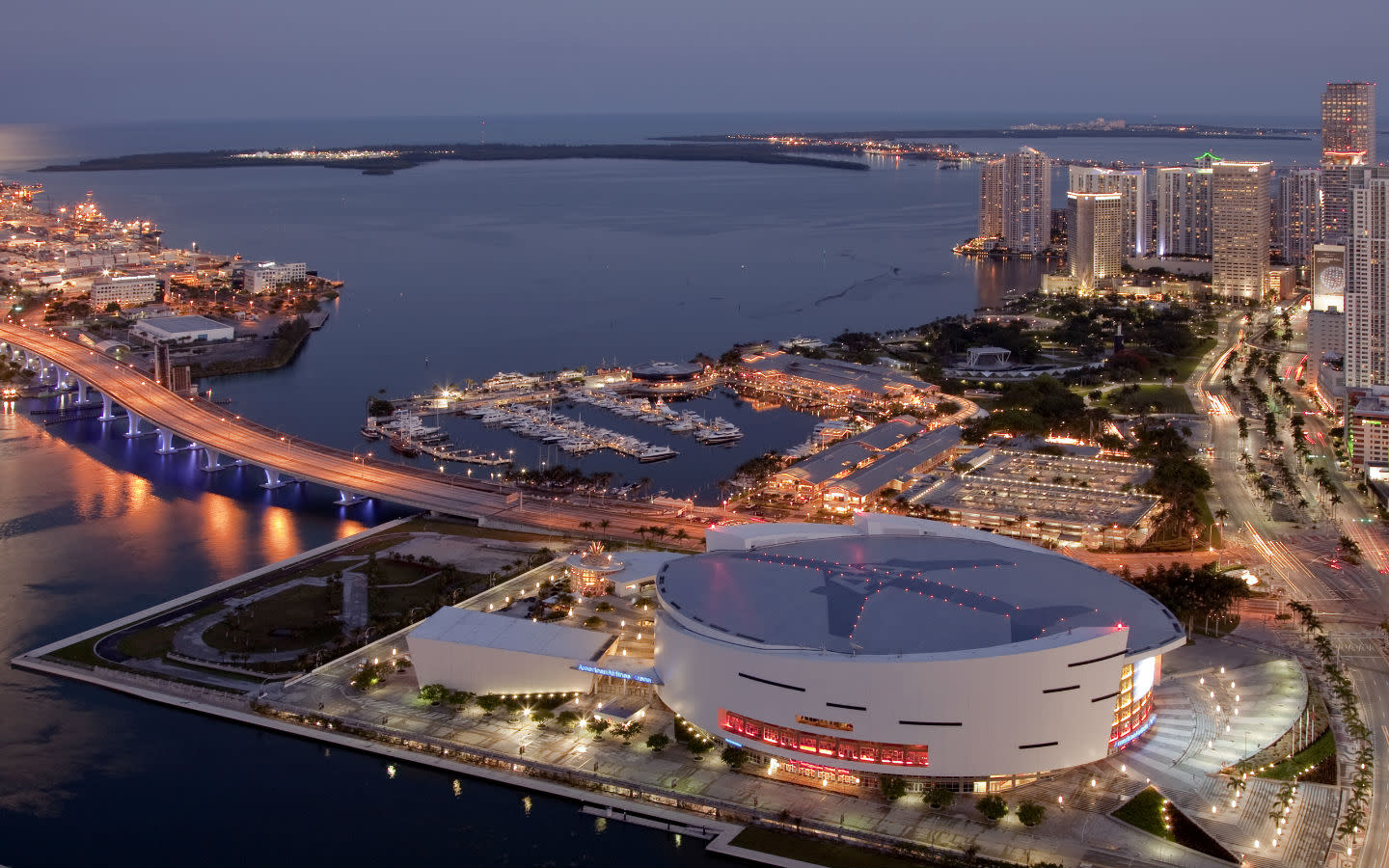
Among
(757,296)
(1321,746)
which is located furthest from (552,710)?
(757,296)

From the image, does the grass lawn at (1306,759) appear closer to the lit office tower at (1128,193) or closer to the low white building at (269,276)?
the low white building at (269,276)

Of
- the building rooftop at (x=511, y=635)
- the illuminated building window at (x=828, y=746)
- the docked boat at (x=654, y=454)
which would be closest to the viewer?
the illuminated building window at (x=828, y=746)

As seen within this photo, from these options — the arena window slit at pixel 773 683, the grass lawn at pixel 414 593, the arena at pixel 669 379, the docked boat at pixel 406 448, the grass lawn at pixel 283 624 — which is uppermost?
the arena at pixel 669 379

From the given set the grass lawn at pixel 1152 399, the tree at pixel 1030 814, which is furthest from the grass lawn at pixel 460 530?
the grass lawn at pixel 1152 399

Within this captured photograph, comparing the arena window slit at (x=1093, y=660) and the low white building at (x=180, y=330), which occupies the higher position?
→ the low white building at (x=180, y=330)

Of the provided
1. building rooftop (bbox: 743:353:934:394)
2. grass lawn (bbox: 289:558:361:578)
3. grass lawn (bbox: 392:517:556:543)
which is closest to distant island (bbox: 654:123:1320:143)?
building rooftop (bbox: 743:353:934:394)

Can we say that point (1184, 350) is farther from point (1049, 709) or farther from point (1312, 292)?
point (1049, 709)

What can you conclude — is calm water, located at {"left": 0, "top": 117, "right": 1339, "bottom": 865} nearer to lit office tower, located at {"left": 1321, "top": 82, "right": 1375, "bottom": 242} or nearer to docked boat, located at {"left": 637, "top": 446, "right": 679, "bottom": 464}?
docked boat, located at {"left": 637, "top": 446, "right": 679, "bottom": 464}
